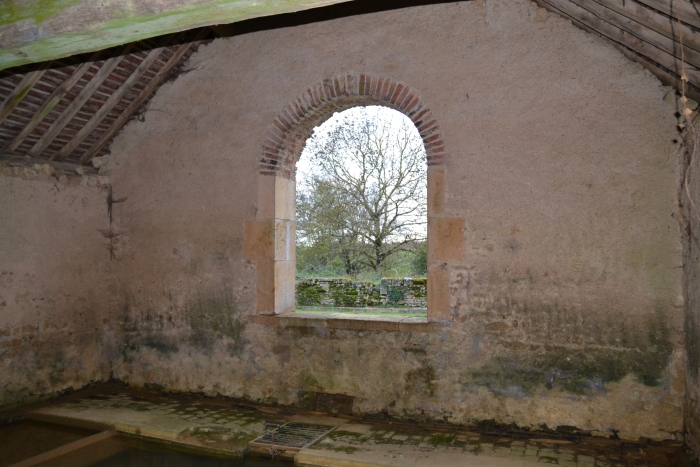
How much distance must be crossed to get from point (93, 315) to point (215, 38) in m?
3.36

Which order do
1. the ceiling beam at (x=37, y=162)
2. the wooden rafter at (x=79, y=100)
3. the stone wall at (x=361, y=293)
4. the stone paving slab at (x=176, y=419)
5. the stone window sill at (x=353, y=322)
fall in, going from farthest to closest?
the stone wall at (x=361, y=293), the ceiling beam at (x=37, y=162), the wooden rafter at (x=79, y=100), the stone window sill at (x=353, y=322), the stone paving slab at (x=176, y=419)

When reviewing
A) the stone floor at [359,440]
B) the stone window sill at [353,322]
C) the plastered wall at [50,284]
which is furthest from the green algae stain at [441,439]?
the plastered wall at [50,284]

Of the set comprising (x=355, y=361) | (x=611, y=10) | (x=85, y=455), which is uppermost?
(x=611, y=10)

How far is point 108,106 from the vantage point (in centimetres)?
557

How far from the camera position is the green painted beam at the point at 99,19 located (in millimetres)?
2381

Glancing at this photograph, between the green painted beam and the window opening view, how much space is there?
6.50m

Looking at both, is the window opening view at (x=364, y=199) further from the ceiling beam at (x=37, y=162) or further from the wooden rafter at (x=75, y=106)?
the wooden rafter at (x=75, y=106)

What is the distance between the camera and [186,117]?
571 cm

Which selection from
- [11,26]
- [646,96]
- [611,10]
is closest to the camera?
[11,26]

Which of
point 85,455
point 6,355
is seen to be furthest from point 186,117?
point 85,455

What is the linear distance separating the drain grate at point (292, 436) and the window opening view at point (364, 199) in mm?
4473

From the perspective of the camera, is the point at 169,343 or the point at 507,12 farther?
the point at 169,343

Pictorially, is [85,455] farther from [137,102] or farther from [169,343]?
[137,102]

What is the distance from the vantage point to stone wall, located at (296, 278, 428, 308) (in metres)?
8.18
